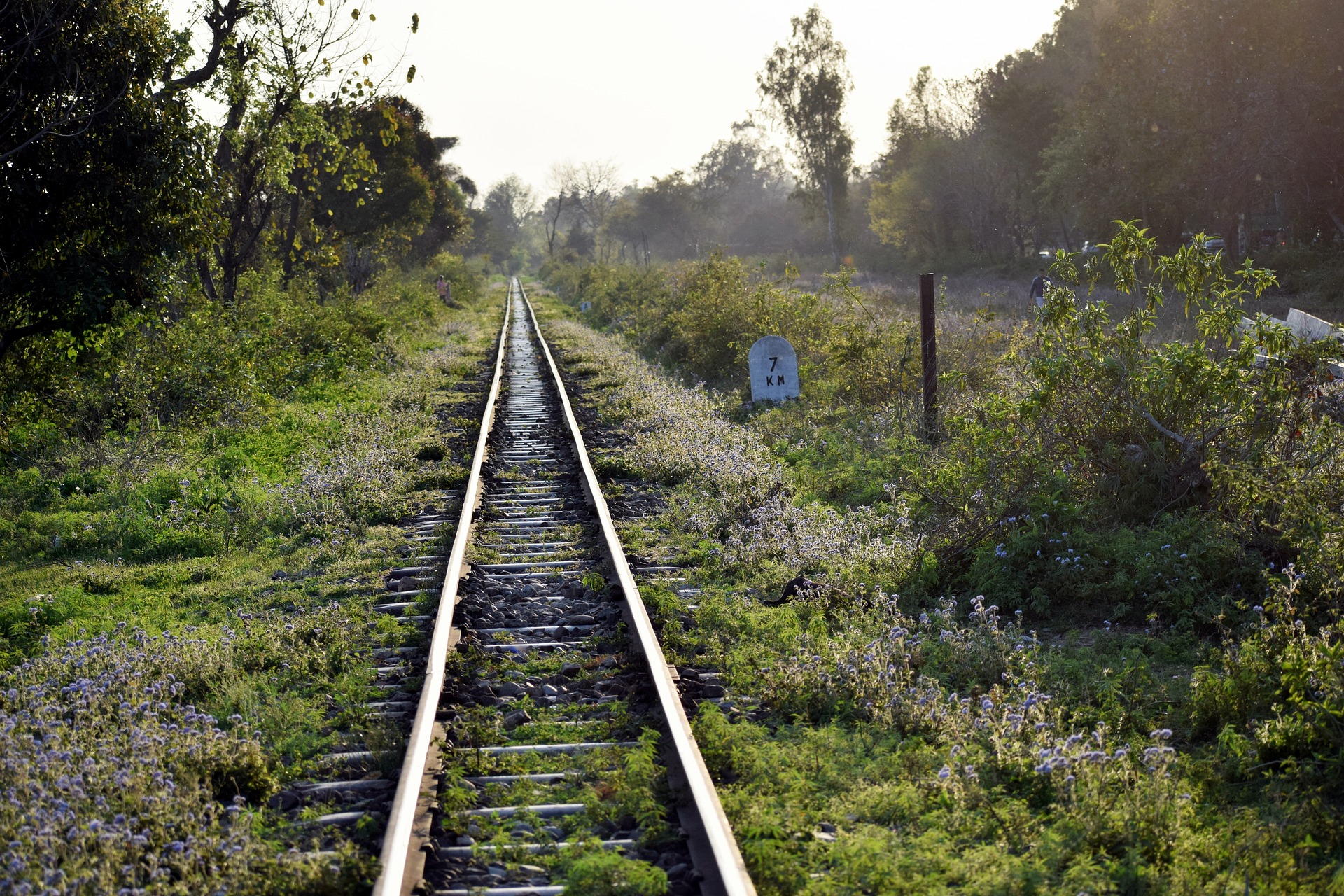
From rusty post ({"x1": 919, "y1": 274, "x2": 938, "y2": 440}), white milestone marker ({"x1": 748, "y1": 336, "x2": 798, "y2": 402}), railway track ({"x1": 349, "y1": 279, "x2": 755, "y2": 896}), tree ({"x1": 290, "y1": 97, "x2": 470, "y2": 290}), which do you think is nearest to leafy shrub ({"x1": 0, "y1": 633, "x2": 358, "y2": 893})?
railway track ({"x1": 349, "y1": 279, "x2": 755, "y2": 896})

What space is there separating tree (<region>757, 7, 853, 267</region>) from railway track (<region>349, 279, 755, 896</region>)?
61.6 meters

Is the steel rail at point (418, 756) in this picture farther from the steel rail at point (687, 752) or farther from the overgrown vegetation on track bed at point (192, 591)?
the steel rail at point (687, 752)

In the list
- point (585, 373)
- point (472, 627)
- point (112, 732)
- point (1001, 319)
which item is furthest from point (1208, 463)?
point (1001, 319)

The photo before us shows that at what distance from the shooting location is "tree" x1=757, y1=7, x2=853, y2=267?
64.5 metres

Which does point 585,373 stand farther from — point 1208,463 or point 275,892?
point 275,892

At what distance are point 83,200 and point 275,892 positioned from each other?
717 centimetres

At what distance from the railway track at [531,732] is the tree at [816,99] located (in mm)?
61550

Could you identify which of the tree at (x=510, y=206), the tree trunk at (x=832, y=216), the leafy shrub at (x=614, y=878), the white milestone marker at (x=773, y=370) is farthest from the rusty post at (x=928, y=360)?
the tree at (x=510, y=206)

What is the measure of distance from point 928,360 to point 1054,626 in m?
5.02

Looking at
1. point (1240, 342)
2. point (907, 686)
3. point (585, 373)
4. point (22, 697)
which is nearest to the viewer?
point (22, 697)

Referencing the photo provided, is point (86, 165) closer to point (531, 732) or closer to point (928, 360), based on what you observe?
point (531, 732)

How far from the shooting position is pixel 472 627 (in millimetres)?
6023

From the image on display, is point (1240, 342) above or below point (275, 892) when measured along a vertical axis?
above

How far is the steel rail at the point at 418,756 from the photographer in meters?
3.43
